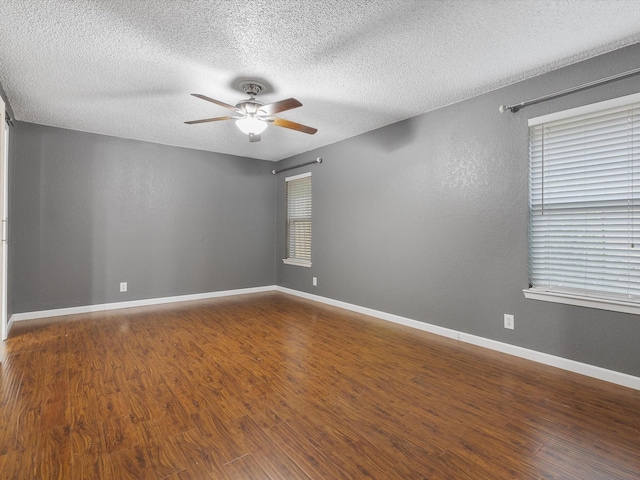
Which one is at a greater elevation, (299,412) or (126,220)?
(126,220)

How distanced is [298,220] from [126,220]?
2.67m

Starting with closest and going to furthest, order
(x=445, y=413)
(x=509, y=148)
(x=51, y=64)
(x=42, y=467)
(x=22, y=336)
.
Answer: (x=42, y=467) < (x=445, y=413) < (x=51, y=64) < (x=509, y=148) < (x=22, y=336)

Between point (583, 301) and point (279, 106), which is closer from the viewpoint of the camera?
point (583, 301)

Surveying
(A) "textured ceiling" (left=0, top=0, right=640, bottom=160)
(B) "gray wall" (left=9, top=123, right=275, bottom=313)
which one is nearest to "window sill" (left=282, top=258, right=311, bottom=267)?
(B) "gray wall" (left=9, top=123, right=275, bottom=313)

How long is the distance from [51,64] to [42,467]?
286cm

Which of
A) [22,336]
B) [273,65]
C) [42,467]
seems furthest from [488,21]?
[22,336]

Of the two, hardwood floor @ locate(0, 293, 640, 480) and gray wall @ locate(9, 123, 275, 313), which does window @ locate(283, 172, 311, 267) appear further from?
hardwood floor @ locate(0, 293, 640, 480)

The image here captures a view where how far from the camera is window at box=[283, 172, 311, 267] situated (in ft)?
18.0

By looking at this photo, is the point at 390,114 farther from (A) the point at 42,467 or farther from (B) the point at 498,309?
(A) the point at 42,467

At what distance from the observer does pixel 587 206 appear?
2488 mm

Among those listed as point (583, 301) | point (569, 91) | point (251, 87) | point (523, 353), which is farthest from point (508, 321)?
point (251, 87)

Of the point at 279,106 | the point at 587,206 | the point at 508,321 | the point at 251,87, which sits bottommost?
the point at 508,321

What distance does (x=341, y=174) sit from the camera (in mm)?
4766

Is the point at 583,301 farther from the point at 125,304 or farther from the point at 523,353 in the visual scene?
the point at 125,304
